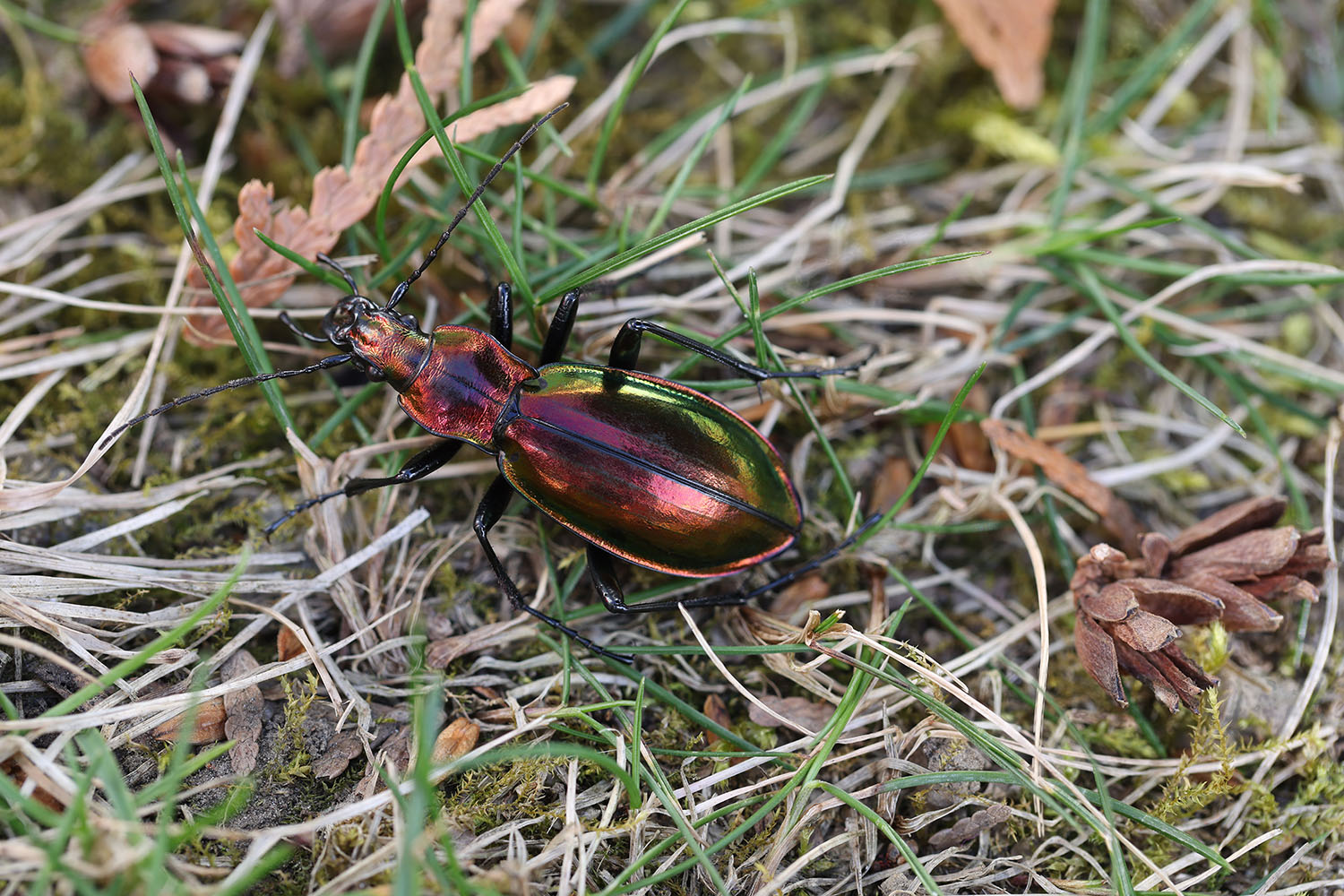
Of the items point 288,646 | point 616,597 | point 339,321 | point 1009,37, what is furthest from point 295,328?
point 1009,37

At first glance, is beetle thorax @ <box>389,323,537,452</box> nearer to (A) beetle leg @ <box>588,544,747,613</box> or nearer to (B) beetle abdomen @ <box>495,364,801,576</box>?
(B) beetle abdomen @ <box>495,364,801,576</box>

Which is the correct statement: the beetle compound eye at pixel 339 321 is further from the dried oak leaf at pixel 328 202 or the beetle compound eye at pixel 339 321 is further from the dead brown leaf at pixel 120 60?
the dead brown leaf at pixel 120 60

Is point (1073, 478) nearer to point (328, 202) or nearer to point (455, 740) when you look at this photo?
point (455, 740)

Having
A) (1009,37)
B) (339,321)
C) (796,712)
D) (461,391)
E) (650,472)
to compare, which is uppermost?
(1009,37)

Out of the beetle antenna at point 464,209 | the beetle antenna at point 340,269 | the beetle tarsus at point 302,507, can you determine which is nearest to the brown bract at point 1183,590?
the beetle antenna at point 464,209

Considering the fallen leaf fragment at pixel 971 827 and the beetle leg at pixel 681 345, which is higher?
the beetle leg at pixel 681 345

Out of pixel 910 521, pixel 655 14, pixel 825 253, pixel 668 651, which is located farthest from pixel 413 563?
pixel 655 14

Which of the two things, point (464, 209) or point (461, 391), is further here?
point (461, 391)

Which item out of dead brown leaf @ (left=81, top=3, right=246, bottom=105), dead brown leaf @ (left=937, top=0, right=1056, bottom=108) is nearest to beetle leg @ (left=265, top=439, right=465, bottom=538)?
dead brown leaf @ (left=81, top=3, right=246, bottom=105)

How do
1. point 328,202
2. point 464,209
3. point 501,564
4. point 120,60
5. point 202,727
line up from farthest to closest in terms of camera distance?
1. point 120,60
2. point 328,202
3. point 501,564
4. point 464,209
5. point 202,727
